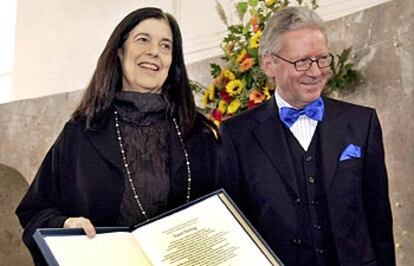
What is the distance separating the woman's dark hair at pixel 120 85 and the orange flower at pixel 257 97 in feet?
2.15

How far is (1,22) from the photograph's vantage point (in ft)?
15.1

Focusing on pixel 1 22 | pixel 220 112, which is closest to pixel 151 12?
pixel 220 112

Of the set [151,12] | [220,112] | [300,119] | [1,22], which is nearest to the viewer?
[300,119]

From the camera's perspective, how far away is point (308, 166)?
162 cm

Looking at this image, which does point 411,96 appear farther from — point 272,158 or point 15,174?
point 15,174

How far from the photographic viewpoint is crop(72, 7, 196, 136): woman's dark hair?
1.75 meters

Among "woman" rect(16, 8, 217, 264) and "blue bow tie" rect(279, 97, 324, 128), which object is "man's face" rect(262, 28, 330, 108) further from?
"woman" rect(16, 8, 217, 264)

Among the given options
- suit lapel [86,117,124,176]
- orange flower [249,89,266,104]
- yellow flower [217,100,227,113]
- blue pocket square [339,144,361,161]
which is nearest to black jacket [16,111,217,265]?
suit lapel [86,117,124,176]

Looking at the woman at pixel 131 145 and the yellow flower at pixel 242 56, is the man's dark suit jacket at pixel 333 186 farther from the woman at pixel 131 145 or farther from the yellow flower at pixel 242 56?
the yellow flower at pixel 242 56

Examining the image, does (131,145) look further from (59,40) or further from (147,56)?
(59,40)

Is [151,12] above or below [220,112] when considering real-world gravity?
above

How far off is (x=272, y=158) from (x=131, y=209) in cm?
35

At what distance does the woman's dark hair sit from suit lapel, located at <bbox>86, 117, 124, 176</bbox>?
0.06ft

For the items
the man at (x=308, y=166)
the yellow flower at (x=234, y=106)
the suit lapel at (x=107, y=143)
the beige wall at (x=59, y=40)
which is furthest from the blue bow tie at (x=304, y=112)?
the beige wall at (x=59, y=40)
